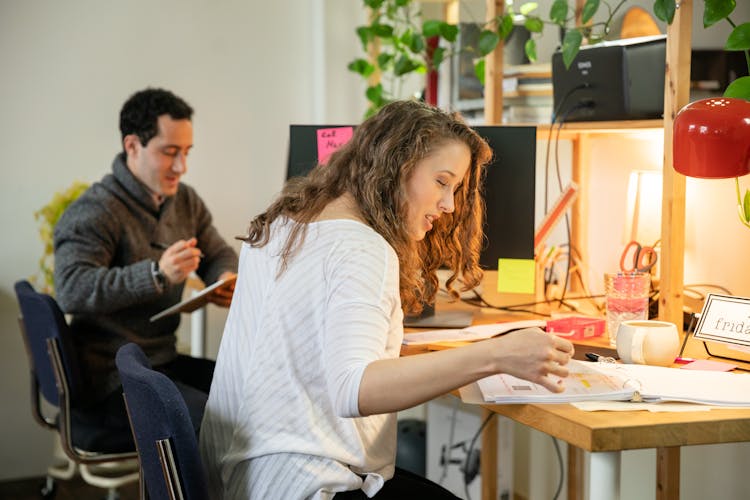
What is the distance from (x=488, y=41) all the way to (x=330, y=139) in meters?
0.50

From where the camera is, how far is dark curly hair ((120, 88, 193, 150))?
8.08ft

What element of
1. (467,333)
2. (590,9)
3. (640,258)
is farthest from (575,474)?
(590,9)

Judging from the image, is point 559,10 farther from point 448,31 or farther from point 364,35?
point 364,35

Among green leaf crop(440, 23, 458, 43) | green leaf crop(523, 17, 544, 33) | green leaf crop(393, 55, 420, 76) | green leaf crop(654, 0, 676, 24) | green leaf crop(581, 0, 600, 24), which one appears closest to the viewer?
green leaf crop(654, 0, 676, 24)

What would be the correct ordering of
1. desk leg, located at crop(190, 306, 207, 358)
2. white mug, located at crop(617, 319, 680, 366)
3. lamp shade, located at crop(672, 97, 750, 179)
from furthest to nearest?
desk leg, located at crop(190, 306, 207, 358) → white mug, located at crop(617, 319, 680, 366) → lamp shade, located at crop(672, 97, 750, 179)

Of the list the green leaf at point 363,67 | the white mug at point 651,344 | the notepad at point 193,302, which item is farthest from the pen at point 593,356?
the green leaf at point 363,67

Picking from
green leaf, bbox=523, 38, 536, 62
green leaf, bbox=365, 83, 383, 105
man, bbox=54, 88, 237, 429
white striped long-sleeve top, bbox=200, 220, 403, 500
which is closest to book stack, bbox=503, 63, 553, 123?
green leaf, bbox=523, 38, 536, 62

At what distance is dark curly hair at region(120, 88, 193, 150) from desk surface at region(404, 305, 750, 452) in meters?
1.55

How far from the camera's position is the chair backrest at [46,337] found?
206cm

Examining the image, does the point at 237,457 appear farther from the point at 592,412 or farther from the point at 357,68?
the point at 357,68

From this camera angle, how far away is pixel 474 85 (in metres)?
2.91

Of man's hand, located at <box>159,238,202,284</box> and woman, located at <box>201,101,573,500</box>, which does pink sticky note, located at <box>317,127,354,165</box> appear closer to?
man's hand, located at <box>159,238,202,284</box>

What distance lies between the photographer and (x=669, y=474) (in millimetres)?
1979

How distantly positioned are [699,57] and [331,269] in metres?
1.31
